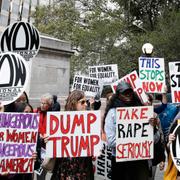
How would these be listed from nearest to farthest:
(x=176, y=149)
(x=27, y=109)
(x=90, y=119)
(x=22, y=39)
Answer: (x=90, y=119), (x=176, y=149), (x=27, y=109), (x=22, y=39)

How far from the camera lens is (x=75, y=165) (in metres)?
4.22

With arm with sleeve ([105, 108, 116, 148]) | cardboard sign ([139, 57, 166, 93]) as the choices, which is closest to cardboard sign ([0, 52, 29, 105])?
arm with sleeve ([105, 108, 116, 148])

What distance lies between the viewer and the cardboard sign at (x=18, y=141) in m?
4.37

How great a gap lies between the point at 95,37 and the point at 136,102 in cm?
2030

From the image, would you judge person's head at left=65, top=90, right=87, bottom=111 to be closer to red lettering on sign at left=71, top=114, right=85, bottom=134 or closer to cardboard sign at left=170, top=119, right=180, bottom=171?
red lettering on sign at left=71, top=114, right=85, bottom=134

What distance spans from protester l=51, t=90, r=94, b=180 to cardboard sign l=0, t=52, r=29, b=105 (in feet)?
2.17

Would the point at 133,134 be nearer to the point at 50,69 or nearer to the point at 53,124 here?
the point at 53,124

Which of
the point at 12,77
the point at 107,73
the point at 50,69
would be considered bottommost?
the point at 12,77

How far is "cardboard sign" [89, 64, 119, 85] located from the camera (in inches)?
390

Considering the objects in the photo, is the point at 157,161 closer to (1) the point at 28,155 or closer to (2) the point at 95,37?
(1) the point at 28,155

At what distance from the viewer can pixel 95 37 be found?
82.2 ft

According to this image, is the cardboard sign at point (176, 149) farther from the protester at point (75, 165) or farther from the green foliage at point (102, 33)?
the green foliage at point (102, 33)

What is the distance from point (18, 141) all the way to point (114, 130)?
1.08 metres

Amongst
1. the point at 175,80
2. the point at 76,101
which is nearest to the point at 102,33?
the point at 175,80
